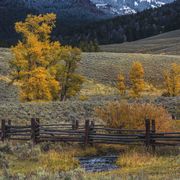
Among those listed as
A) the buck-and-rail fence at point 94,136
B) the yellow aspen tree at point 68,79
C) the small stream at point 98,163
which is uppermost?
the yellow aspen tree at point 68,79

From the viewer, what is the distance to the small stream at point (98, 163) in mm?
18594

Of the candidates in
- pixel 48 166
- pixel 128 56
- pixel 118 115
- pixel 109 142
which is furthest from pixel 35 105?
pixel 128 56

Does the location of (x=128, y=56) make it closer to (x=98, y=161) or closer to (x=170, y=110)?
(x=170, y=110)

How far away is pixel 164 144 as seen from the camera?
21.5 meters

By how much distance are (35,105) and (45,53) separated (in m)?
10.2

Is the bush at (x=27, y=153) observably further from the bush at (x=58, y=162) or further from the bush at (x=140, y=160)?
the bush at (x=140, y=160)

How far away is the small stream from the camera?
732 inches

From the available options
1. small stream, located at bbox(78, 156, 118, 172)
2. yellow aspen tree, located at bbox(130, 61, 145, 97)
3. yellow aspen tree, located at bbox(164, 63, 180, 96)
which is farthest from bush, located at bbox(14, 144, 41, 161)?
yellow aspen tree, located at bbox(164, 63, 180, 96)

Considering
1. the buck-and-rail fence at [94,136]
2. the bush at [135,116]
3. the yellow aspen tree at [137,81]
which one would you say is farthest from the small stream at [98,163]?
the yellow aspen tree at [137,81]

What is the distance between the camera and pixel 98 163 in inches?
790

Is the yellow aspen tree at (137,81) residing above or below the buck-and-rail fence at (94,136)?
above

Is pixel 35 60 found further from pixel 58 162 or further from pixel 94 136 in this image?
pixel 58 162

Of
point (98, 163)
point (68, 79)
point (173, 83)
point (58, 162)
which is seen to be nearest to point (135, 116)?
point (98, 163)

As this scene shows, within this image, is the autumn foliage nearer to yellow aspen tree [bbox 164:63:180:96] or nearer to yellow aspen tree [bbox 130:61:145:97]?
yellow aspen tree [bbox 130:61:145:97]
